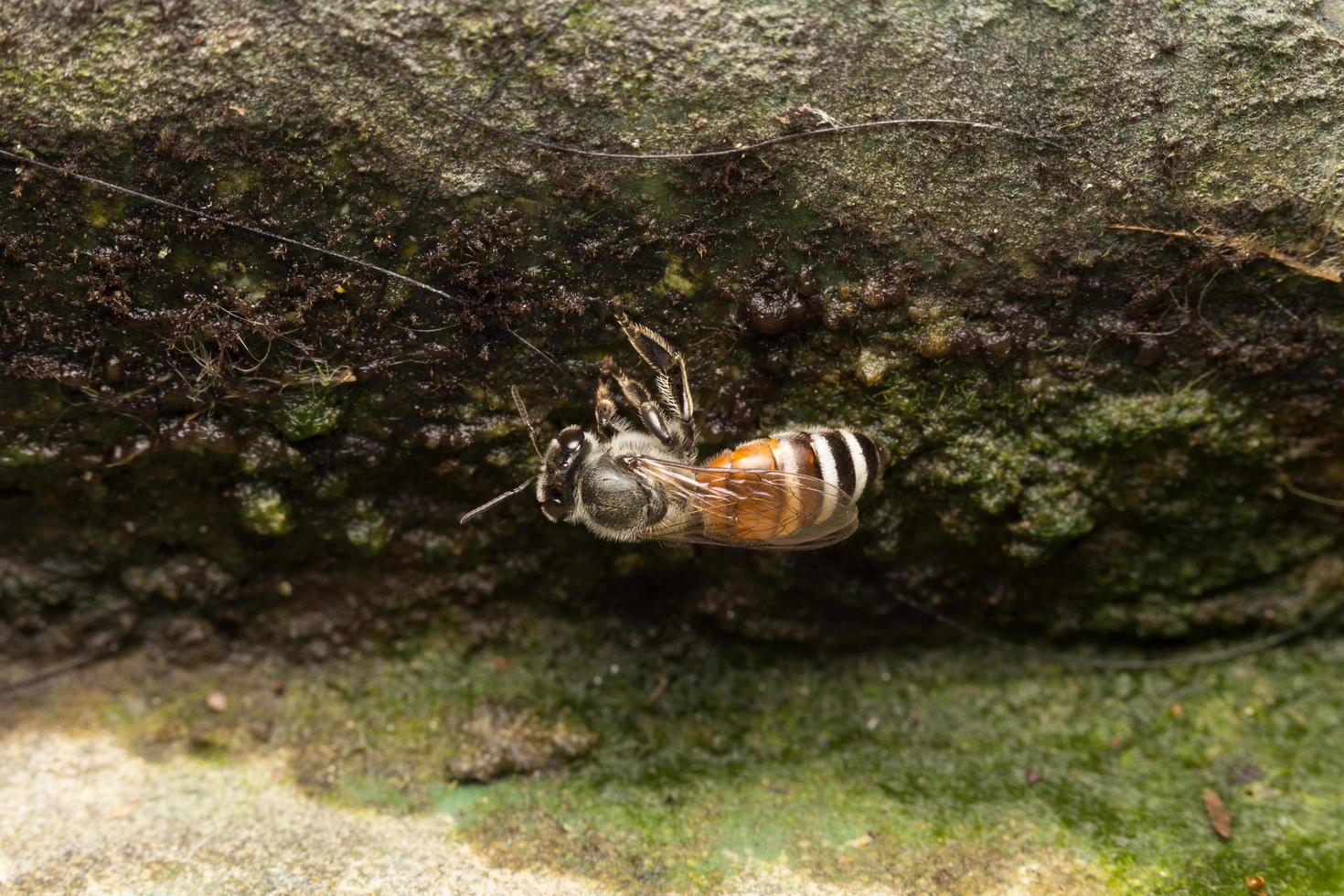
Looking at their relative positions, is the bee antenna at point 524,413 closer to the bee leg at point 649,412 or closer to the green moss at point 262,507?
the bee leg at point 649,412

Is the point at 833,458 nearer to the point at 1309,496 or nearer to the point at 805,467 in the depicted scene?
the point at 805,467

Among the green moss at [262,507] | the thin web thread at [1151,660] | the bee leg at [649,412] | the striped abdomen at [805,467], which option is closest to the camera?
the striped abdomen at [805,467]

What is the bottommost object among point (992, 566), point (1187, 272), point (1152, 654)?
point (1152, 654)

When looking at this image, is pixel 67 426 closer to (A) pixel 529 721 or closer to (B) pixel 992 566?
(A) pixel 529 721

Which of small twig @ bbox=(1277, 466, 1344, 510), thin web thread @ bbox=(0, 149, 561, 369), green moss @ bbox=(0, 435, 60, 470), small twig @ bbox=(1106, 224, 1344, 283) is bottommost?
green moss @ bbox=(0, 435, 60, 470)

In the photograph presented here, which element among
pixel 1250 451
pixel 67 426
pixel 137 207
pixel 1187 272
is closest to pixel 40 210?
pixel 137 207

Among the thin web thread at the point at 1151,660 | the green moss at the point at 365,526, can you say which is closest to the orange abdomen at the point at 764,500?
the thin web thread at the point at 1151,660

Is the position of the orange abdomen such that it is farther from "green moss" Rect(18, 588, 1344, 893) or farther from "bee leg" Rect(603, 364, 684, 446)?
"green moss" Rect(18, 588, 1344, 893)

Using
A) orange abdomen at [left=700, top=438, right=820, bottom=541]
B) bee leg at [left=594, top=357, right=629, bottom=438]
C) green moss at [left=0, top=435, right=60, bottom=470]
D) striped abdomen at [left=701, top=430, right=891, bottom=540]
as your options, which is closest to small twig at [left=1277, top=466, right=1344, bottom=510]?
striped abdomen at [left=701, top=430, right=891, bottom=540]
